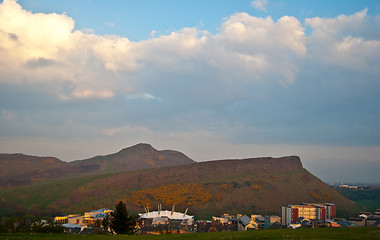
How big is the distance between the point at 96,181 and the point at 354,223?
123206 mm

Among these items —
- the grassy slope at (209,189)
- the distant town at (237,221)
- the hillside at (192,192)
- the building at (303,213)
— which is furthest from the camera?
the grassy slope at (209,189)

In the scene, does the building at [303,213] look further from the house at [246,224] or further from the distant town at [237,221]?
the house at [246,224]

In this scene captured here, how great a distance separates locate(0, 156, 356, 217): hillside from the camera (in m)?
151

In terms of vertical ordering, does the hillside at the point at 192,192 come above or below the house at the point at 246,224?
above

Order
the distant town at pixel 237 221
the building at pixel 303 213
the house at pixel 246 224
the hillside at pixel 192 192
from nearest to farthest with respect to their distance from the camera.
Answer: the distant town at pixel 237 221 < the house at pixel 246 224 < the building at pixel 303 213 < the hillside at pixel 192 192

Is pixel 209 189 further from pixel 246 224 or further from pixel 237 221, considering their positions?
pixel 246 224

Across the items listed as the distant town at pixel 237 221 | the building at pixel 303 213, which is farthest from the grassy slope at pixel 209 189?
the distant town at pixel 237 221

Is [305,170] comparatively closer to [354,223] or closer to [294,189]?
[294,189]

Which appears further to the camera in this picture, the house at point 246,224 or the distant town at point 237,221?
the house at point 246,224

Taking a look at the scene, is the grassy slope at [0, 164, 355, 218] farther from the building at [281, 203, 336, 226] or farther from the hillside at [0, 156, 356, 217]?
the building at [281, 203, 336, 226]

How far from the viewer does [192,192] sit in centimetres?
16038

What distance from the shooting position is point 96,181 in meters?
186

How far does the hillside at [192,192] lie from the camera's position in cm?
15100

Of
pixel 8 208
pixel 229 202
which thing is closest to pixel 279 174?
pixel 229 202
